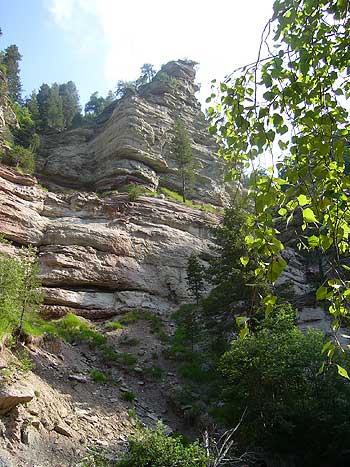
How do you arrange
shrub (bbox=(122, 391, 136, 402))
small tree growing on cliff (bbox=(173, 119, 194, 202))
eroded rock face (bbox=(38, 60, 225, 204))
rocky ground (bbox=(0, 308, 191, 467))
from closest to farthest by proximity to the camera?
rocky ground (bbox=(0, 308, 191, 467)) < shrub (bbox=(122, 391, 136, 402)) < eroded rock face (bbox=(38, 60, 225, 204)) < small tree growing on cliff (bbox=(173, 119, 194, 202))

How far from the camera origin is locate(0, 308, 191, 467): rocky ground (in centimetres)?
1082

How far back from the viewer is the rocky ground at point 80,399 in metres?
10.8

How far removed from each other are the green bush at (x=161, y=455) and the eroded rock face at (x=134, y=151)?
115 ft

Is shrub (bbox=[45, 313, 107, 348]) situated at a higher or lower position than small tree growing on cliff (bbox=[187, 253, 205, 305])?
lower

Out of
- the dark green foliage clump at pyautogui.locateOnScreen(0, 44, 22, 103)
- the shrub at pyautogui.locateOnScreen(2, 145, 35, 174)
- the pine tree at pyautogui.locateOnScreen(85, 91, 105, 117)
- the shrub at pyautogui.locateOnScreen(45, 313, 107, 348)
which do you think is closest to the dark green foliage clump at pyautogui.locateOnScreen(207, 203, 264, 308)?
the shrub at pyautogui.locateOnScreen(45, 313, 107, 348)

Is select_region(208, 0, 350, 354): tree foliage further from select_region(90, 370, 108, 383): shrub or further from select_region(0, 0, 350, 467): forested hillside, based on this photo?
select_region(90, 370, 108, 383): shrub

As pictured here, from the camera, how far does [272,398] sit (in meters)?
13.9

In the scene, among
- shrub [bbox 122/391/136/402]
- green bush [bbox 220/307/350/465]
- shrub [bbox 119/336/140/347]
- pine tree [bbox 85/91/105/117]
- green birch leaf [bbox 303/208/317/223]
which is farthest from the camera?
pine tree [bbox 85/91/105/117]

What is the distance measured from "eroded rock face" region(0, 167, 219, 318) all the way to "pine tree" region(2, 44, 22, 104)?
4451 cm

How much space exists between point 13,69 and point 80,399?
227 ft

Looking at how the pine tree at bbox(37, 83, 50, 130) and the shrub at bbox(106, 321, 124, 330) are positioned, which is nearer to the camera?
the shrub at bbox(106, 321, 124, 330)

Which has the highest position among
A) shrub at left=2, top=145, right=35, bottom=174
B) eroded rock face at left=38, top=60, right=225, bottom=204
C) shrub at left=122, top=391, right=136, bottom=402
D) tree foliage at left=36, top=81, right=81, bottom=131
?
tree foliage at left=36, top=81, right=81, bottom=131

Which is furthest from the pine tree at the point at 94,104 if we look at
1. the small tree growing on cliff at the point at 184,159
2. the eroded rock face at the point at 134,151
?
the small tree growing on cliff at the point at 184,159

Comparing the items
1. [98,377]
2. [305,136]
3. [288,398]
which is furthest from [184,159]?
[305,136]
